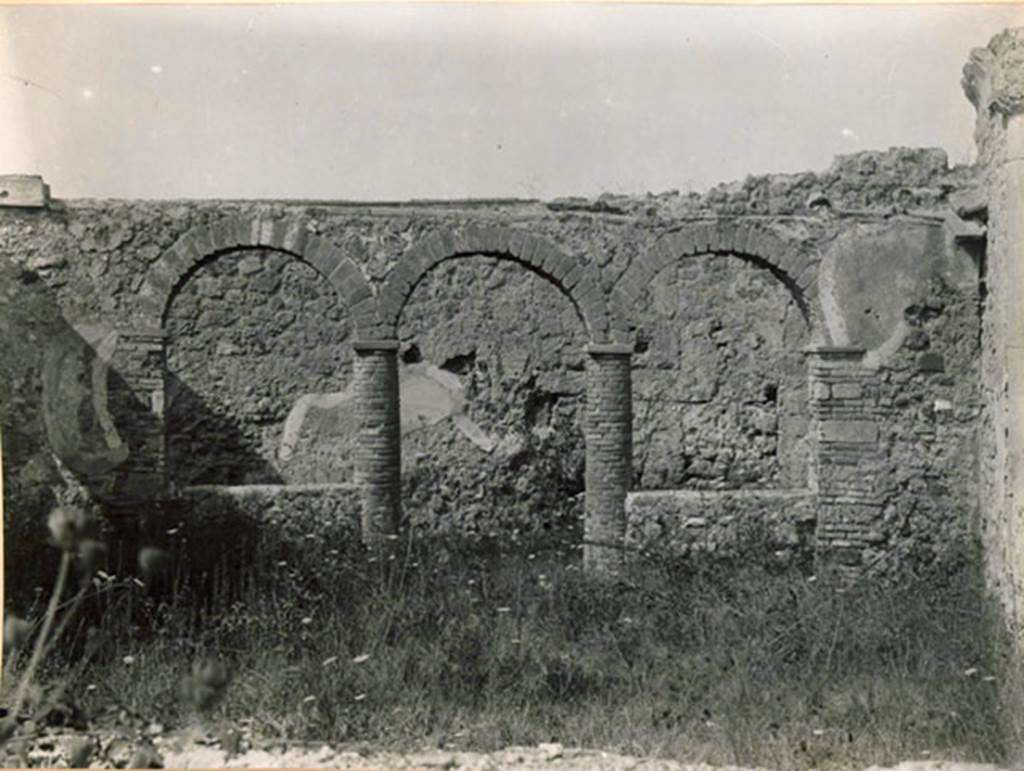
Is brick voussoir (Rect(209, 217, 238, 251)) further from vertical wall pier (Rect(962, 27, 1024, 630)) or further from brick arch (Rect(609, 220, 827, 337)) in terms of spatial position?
vertical wall pier (Rect(962, 27, 1024, 630))

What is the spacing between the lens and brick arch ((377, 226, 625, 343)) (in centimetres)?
800

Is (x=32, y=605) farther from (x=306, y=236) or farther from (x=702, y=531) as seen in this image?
(x=702, y=531)

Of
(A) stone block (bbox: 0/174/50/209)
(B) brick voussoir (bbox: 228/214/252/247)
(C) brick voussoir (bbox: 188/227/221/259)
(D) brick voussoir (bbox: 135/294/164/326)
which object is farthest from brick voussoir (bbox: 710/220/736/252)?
(A) stone block (bbox: 0/174/50/209)

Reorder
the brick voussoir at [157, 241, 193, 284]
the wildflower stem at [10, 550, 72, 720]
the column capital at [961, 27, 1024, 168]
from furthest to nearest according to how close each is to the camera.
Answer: the brick voussoir at [157, 241, 193, 284]
the column capital at [961, 27, 1024, 168]
the wildflower stem at [10, 550, 72, 720]

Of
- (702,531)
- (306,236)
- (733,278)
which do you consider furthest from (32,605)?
(733,278)

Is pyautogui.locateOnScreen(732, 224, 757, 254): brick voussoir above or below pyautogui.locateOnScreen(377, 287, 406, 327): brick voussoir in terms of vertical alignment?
above

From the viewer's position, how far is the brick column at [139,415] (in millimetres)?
6996

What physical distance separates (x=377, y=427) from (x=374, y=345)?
54 cm

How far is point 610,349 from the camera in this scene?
8211 millimetres

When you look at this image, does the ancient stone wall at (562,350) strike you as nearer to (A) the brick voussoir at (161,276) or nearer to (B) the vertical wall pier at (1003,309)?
(A) the brick voussoir at (161,276)

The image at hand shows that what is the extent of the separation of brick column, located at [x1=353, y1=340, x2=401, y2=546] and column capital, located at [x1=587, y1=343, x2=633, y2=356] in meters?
1.34

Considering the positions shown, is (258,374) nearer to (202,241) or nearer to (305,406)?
(305,406)

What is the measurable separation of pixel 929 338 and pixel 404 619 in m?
3.36

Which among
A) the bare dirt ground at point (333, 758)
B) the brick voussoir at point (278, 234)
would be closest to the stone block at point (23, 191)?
the brick voussoir at point (278, 234)
